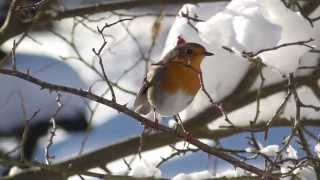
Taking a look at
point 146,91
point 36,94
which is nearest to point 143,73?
point 36,94

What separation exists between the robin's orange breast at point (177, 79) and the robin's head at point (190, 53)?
3cm

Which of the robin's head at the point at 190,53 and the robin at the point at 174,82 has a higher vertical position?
the robin's head at the point at 190,53

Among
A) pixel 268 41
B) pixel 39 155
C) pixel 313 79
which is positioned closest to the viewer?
pixel 268 41

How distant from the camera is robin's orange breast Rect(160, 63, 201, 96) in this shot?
1.81m

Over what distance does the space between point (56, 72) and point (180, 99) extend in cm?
158

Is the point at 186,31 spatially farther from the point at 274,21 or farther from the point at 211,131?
the point at 274,21

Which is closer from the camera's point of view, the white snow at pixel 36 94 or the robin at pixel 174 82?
the robin at pixel 174 82

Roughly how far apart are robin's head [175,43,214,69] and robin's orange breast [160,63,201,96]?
3 centimetres

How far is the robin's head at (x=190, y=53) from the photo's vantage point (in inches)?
71.7

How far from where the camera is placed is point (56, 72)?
328 cm

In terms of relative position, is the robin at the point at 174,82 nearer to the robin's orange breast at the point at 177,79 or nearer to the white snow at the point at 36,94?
the robin's orange breast at the point at 177,79

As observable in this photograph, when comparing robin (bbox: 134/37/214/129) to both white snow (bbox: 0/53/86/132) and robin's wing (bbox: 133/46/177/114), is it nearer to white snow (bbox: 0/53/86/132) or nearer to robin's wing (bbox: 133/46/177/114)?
robin's wing (bbox: 133/46/177/114)

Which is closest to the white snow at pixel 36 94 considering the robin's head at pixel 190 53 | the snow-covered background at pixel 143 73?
the snow-covered background at pixel 143 73

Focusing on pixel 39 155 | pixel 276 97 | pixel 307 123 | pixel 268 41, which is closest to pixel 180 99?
pixel 268 41
